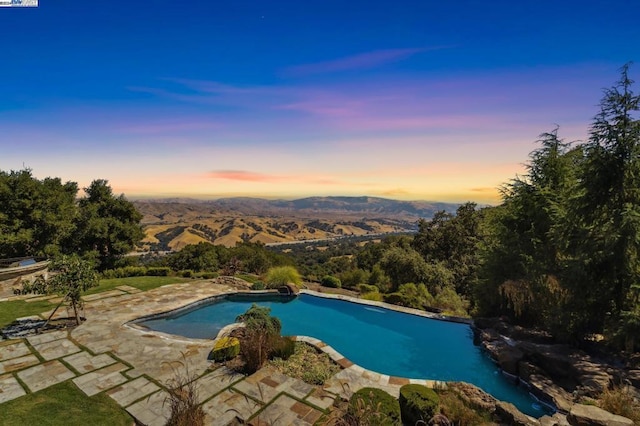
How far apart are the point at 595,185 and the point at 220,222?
16660 centimetres

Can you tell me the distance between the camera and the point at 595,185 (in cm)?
1078

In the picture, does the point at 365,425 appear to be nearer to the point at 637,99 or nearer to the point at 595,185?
the point at 595,185

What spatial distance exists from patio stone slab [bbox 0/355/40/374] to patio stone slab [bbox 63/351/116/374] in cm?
89

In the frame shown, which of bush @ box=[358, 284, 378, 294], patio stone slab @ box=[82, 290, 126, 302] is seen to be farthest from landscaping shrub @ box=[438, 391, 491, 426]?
patio stone slab @ box=[82, 290, 126, 302]

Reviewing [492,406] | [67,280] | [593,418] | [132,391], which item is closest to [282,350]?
[132,391]

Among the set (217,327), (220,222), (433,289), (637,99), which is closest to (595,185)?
(637,99)

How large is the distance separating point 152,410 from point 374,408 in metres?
5.58

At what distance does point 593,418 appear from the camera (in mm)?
5715

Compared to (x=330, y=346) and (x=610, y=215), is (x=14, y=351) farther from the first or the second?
(x=610, y=215)

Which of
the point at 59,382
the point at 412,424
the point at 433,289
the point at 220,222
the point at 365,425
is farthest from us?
the point at 220,222

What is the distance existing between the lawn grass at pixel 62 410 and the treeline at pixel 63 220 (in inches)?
646

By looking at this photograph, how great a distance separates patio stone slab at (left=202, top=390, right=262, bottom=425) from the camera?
23.5 feet

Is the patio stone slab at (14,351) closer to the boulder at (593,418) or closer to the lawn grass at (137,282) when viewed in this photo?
the lawn grass at (137,282)

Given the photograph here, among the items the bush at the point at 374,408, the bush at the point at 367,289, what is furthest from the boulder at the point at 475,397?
the bush at the point at 367,289
